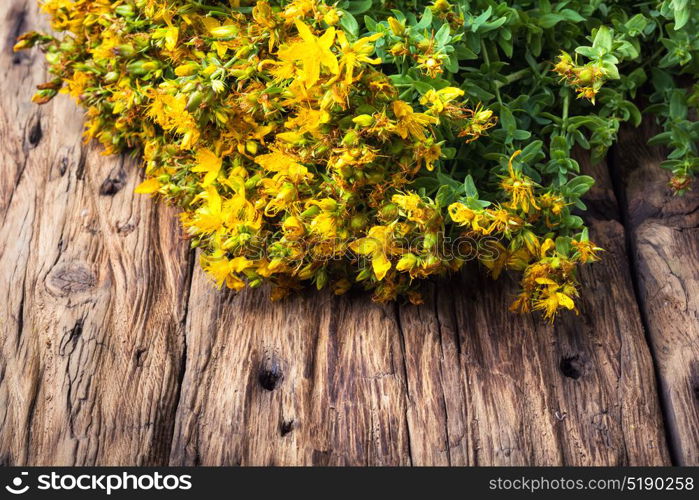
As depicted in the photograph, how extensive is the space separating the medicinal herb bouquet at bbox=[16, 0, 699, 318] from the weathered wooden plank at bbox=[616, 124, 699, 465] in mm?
A: 154

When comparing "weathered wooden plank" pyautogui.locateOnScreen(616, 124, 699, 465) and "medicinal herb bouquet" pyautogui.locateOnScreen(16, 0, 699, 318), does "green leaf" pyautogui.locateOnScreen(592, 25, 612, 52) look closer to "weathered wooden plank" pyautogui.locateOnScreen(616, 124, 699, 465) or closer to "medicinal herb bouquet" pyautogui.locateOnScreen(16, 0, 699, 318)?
"medicinal herb bouquet" pyautogui.locateOnScreen(16, 0, 699, 318)

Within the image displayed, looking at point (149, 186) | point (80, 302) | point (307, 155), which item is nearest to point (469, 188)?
point (307, 155)

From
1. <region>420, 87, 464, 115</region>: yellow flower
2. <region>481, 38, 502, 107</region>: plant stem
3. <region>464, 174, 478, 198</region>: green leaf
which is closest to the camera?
<region>420, 87, 464, 115</region>: yellow flower

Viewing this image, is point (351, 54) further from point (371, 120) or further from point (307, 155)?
point (307, 155)

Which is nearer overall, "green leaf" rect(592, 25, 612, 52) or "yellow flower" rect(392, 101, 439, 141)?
"yellow flower" rect(392, 101, 439, 141)

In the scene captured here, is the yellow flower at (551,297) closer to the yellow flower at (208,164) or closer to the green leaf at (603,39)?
the green leaf at (603,39)

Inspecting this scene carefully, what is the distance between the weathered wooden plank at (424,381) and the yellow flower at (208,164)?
1.18 ft

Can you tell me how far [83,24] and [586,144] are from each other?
144 centimetres

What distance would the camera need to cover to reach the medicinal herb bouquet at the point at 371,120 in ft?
6.39

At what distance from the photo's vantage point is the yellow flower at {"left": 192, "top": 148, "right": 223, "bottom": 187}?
7.15 feet

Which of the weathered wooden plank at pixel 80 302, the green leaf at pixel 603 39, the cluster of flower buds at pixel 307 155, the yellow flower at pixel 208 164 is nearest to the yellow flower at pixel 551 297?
the cluster of flower buds at pixel 307 155

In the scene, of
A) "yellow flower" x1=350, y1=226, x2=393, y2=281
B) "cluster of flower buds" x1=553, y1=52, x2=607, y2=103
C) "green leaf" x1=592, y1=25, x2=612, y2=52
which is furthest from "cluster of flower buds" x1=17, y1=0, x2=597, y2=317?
"green leaf" x1=592, y1=25, x2=612, y2=52

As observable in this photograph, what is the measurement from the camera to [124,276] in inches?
95.7

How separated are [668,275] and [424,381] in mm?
745
